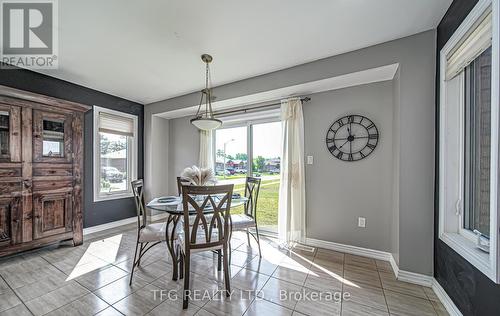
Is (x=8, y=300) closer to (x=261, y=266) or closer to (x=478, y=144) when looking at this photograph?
(x=261, y=266)

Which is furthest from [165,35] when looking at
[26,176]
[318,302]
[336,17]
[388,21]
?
[318,302]

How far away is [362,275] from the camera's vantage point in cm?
218

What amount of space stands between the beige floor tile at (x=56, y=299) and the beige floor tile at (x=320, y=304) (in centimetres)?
202

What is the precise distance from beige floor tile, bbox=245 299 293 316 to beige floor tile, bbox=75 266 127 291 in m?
1.48

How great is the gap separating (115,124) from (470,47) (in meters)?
4.93

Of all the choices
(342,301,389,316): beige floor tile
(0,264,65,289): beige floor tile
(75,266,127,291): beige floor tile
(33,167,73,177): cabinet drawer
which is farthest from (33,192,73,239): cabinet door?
(342,301,389,316): beige floor tile

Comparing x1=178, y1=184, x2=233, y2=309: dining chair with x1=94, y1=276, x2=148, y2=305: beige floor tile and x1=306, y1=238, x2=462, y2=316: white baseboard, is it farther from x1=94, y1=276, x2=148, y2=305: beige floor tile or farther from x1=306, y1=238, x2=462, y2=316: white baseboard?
x1=306, y1=238, x2=462, y2=316: white baseboard

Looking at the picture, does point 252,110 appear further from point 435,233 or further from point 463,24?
point 435,233

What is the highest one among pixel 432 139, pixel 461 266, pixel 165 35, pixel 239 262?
pixel 165 35

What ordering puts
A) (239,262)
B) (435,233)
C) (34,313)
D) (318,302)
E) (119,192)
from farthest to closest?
1. (119,192)
2. (239,262)
3. (435,233)
4. (318,302)
5. (34,313)

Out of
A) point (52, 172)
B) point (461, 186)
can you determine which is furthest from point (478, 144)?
point (52, 172)

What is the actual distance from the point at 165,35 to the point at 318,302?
9.88 feet

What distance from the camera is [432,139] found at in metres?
1.95

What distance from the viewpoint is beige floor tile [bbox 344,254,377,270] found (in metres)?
2.37
